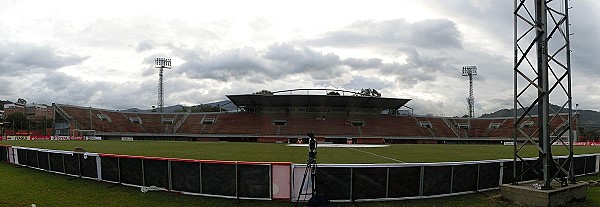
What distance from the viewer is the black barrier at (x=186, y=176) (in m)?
11.1

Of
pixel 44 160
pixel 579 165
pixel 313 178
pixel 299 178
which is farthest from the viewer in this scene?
pixel 579 165

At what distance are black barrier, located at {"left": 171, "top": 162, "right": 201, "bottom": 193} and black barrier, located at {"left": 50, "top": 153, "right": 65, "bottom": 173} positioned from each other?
5.88 meters

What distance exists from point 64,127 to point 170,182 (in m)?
62.8

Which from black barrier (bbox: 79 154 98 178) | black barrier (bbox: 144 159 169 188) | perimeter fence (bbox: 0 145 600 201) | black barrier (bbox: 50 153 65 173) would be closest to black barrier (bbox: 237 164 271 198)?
perimeter fence (bbox: 0 145 600 201)

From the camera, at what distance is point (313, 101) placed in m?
69.4

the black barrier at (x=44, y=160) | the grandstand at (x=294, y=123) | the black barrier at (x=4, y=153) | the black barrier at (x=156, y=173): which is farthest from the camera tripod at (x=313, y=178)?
the grandstand at (x=294, y=123)

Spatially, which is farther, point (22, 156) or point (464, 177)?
point (22, 156)

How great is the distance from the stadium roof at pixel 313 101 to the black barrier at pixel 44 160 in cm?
5076

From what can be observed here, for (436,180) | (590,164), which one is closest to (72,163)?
(436,180)

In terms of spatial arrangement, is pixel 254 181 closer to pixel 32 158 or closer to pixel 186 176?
pixel 186 176

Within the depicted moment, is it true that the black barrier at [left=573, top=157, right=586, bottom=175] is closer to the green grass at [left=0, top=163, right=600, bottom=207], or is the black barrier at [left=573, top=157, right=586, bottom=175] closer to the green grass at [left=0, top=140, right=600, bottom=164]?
the green grass at [left=0, top=163, right=600, bottom=207]

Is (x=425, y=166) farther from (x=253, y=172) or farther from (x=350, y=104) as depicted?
(x=350, y=104)

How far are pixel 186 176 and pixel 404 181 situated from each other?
5.80 m

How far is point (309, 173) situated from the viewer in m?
10.2
